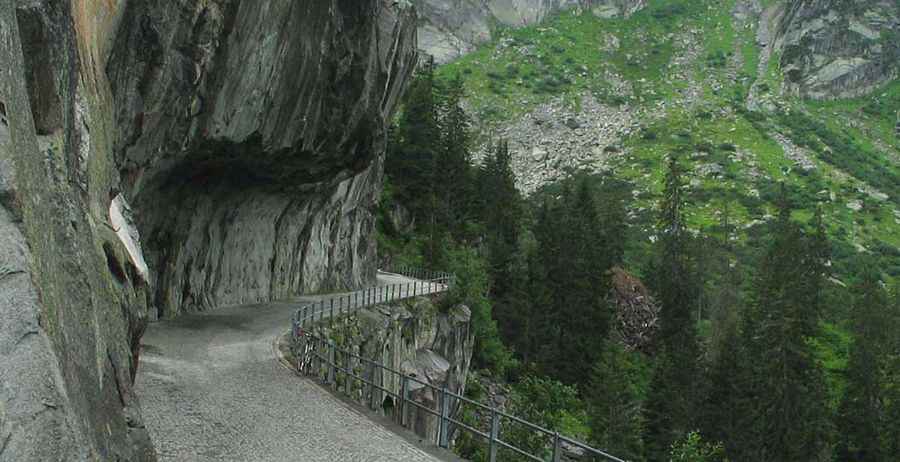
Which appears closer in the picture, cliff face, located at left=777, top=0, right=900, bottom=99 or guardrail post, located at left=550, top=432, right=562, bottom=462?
guardrail post, located at left=550, top=432, right=562, bottom=462

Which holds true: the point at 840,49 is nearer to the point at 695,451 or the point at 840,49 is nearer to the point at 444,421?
the point at 695,451

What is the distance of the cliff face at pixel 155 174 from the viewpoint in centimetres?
564

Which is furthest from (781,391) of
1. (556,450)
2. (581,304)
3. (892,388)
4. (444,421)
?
(556,450)

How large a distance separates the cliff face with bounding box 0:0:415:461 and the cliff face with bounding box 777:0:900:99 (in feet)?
404

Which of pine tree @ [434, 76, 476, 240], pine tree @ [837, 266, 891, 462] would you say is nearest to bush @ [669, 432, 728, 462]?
pine tree @ [837, 266, 891, 462]

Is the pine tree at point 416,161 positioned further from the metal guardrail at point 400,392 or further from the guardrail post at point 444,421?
the guardrail post at point 444,421

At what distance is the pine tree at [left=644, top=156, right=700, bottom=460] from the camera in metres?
45.9

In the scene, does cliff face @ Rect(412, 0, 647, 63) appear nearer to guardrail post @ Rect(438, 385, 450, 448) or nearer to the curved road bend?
the curved road bend

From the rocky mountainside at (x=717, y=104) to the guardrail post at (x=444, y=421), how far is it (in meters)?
86.1

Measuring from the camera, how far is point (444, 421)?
39.0 feet

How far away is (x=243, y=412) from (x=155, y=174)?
1157 centimetres

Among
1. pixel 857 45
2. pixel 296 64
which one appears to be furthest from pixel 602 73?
pixel 296 64

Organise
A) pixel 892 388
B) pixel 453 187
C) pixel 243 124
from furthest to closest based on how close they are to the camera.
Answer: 1. pixel 453 187
2. pixel 892 388
3. pixel 243 124

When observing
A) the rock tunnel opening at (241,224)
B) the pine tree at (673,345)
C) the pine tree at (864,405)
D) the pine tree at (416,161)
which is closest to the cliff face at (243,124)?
the rock tunnel opening at (241,224)
